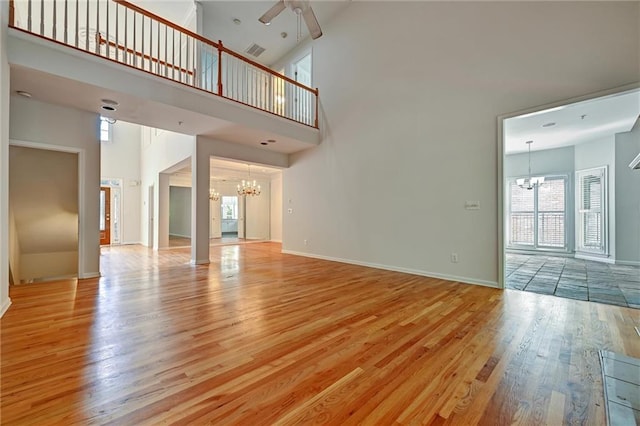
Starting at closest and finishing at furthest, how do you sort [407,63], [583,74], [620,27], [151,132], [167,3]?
[620,27], [583,74], [407,63], [167,3], [151,132]

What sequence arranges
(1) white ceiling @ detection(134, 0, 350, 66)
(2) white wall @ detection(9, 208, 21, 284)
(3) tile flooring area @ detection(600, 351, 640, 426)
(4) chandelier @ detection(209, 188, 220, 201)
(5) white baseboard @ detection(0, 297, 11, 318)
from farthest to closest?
(4) chandelier @ detection(209, 188, 220, 201) → (1) white ceiling @ detection(134, 0, 350, 66) → (2) white wall @ detection(9, 208, 21, 284) → (5) white baseboard @ detection(0, 297, 11, 318) → (3) tile flooring area @ detection(600, 351, 640, 426)

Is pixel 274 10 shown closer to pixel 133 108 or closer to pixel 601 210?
pixel 133 108

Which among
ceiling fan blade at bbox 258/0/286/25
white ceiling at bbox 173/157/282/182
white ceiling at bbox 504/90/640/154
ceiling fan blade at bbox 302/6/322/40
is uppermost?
ceiling fan blade at bbox 258/0/286/25

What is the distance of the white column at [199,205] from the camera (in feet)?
18.3

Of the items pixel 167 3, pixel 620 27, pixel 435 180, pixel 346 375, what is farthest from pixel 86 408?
pixel 167 3

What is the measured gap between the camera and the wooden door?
9.36 metres

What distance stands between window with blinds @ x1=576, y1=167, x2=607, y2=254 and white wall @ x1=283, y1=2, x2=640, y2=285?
4.47 metres

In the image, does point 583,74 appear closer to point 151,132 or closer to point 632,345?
point 632,345

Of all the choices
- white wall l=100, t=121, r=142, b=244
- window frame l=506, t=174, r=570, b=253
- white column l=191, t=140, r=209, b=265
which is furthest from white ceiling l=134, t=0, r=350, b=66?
window frame l=506, t=174, r=570, b=253

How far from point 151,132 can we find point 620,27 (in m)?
10.8

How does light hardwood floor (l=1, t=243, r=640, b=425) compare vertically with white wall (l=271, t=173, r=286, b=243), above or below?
below

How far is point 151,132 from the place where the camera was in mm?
9023

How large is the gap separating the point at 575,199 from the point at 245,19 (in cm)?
947

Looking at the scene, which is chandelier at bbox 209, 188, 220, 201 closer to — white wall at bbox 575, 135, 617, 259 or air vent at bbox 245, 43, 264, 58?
air vent at bbox 245, 43, 264, 58
